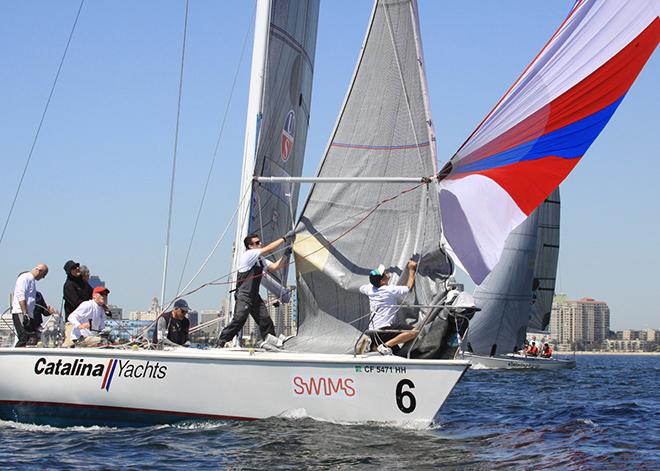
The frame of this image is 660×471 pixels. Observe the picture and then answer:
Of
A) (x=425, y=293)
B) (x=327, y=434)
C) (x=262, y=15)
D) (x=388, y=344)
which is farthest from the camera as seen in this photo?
(x=262, y=15)

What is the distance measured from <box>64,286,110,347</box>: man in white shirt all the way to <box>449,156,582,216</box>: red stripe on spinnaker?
559 cm

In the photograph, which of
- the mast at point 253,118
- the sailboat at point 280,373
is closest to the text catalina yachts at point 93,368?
the sailboat at point 280,373

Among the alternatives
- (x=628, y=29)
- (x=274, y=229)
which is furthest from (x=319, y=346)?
(x=628, y=29)

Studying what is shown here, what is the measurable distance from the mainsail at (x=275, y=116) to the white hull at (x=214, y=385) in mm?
2338

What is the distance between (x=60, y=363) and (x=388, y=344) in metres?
4.18

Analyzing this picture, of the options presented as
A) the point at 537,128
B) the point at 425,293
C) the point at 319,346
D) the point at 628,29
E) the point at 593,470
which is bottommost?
the point at 593,470

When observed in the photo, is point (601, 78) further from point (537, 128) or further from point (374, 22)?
point (374, 22)

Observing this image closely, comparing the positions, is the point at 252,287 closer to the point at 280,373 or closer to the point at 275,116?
the point at 280,373


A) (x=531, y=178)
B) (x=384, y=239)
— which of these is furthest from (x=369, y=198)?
(x=531, y=178)

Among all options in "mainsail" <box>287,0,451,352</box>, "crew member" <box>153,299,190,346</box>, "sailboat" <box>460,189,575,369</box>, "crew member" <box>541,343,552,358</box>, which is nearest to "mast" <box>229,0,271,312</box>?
"crew member" <box>153,299,190,346</box>

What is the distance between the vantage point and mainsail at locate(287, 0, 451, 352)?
45.0 ft

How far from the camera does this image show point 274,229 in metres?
15.6

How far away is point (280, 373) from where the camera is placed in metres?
12.1

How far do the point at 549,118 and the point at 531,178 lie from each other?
0.77m
